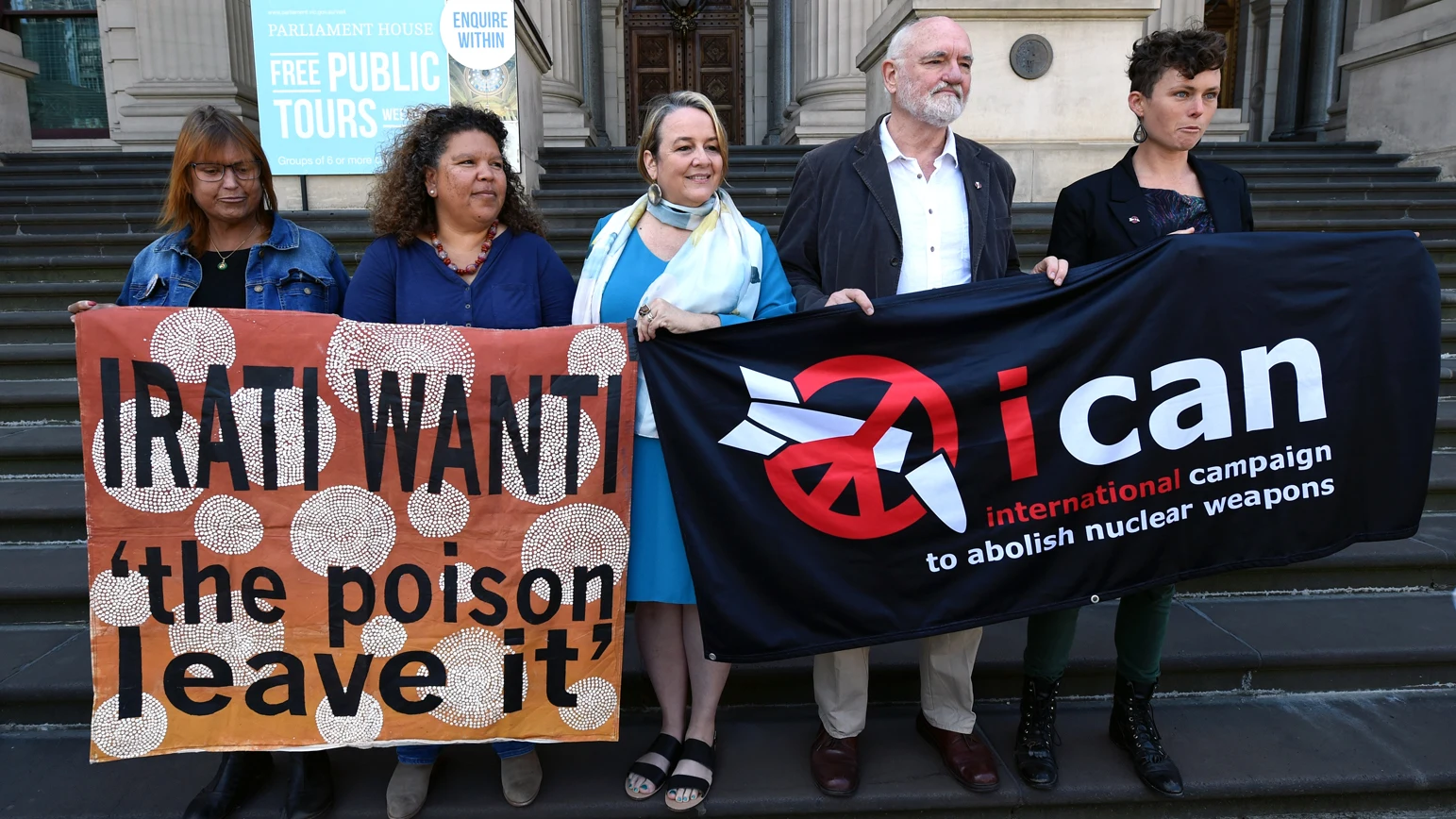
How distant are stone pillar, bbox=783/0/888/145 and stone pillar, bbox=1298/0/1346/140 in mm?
→ 6233

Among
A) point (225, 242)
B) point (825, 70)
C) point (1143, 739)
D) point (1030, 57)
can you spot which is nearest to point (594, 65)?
point (825, 70)

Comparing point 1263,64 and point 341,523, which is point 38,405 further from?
point 1263,64

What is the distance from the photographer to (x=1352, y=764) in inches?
106

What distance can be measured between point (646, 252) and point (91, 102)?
12724mm

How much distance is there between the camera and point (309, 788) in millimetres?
2461

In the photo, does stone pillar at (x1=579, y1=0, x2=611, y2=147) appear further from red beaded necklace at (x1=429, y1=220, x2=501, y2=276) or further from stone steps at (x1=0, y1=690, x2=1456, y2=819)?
stone steps at (x1=0, y1=690, x2=1456, y2=819)

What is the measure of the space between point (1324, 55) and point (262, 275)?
13801mm

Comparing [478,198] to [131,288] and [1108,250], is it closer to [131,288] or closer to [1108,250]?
[131,288]

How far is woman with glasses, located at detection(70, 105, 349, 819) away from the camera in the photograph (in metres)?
2.36

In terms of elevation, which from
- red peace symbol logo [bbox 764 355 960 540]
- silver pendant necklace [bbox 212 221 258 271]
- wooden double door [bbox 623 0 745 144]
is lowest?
red peace symbol logo [bbox 764 355 960 540]

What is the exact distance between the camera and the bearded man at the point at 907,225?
7.81 feet

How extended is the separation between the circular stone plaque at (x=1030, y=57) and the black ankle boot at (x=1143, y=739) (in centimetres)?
487

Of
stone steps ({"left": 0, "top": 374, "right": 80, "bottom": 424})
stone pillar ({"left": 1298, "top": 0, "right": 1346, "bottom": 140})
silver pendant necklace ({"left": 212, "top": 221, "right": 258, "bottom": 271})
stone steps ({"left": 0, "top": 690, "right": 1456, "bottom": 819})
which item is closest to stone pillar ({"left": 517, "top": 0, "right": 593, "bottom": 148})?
stone steps ({"left": 0, "top": 374, "right": 80, "bottom": 424})

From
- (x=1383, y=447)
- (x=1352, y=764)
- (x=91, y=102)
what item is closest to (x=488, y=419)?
(x=1383, y=447)
